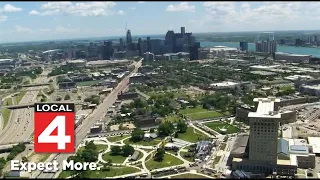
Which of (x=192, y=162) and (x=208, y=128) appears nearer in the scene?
(x=192, y=162)

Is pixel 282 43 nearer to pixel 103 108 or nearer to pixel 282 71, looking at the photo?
pixel 282 71

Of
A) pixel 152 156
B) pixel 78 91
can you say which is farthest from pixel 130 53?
pixel 152 156

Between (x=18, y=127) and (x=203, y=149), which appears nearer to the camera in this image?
(x=203, y=149)

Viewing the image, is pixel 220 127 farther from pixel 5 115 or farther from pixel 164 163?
pixel 5 115

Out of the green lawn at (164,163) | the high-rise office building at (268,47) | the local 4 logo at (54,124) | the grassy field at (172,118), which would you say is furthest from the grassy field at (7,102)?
the high-rise office building at (268,47)

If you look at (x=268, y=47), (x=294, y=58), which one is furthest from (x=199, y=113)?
(x=268, y=47)

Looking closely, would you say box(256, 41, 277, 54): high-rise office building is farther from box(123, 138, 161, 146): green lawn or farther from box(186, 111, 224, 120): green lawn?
box(123, 138, 161, 146): green lawn

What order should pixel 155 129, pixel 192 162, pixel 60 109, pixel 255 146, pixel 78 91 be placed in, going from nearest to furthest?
pixel 60 109 < pixel 255 146 < pixel 192 162 < pixel 155 129 < pixel 78 91
